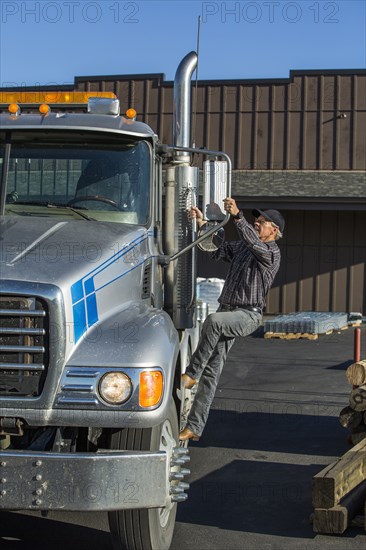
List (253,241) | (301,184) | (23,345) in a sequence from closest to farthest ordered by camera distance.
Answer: (23,345) < (253,241) < (301,184)

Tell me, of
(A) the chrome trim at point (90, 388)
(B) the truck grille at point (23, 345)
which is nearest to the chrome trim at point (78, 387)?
(A) the chrome trim at point (90, 388)

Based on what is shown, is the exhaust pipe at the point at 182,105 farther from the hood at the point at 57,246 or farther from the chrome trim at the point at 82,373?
the chrome trim at the point at 82,373

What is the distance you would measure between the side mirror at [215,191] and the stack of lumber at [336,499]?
6.69 feet

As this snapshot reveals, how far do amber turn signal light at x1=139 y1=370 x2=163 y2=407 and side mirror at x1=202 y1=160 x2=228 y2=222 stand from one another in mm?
1857

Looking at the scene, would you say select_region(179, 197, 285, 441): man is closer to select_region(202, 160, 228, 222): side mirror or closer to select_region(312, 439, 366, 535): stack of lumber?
select_region(202, 160, 228, 222): side mirror

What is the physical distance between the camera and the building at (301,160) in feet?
80.6

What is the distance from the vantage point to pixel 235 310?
739 cm

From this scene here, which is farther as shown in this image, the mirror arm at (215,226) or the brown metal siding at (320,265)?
the brown metal siding at (320,265)

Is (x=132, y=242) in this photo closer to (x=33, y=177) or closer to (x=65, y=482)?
(x=33, y=177)

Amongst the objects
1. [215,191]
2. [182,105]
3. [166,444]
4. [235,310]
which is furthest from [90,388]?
[182,105]

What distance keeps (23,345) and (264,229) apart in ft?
11.1

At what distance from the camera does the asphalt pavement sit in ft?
18.9

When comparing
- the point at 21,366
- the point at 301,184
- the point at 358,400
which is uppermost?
the point at 301,184

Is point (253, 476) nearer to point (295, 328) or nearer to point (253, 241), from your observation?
point (253, 241)
